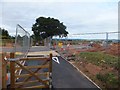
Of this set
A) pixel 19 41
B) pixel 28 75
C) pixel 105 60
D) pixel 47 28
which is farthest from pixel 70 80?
pixel 47 28

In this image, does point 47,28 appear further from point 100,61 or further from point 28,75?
point 28,75

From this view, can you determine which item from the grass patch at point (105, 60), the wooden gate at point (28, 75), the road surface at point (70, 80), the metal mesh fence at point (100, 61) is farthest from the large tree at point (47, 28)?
the wooden gate at point (28, 75)

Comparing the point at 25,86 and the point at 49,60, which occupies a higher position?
the point at 49,60

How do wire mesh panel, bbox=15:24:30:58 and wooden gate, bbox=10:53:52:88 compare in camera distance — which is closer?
wire mesh panel, bbox=15:24:30:58

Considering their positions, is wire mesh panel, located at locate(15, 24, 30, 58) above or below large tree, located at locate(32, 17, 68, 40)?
below

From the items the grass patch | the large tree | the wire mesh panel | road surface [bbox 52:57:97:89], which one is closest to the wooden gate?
the wire mesh panel

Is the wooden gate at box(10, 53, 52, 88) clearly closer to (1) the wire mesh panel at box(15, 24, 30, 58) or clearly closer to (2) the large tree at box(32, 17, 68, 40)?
(1) the wire mesh panel at box(15, 24, 30, 58)

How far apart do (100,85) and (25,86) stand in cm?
316

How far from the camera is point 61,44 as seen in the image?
26.3 meters

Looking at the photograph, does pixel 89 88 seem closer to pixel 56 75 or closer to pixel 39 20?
pixel 56 75

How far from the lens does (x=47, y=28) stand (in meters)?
66.9

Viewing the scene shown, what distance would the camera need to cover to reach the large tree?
6519cm

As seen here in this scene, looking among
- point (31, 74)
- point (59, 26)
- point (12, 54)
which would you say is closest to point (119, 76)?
point (31, 74)

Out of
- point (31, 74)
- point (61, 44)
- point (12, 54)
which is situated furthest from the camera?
point (61, 44)
